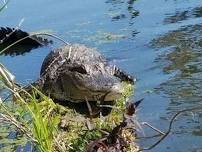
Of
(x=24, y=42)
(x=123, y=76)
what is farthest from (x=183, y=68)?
(x=24, y=42)

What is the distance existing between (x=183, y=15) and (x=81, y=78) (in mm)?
2966

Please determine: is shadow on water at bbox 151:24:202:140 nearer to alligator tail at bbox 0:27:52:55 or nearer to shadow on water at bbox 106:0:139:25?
shadow on water at bbox 106:0:139:25

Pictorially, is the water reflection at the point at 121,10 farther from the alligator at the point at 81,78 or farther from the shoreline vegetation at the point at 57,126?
the shoreline vegetation at the point at 57,126

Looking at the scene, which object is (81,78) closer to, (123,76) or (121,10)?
(123,76)

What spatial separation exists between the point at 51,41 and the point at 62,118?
11.6ft

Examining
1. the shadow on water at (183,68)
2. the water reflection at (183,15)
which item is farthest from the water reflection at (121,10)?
the shadow on water at (183,68)

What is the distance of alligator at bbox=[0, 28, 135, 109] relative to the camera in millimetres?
4957


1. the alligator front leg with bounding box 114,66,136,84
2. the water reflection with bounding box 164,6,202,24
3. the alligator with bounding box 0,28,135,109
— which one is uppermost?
the water reflection with bounding box 164,6,202,24

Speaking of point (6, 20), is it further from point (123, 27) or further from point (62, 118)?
point (62, 118)

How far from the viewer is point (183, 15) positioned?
7.73m

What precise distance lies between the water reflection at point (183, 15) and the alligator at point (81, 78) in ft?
6.23

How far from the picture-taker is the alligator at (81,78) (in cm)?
496

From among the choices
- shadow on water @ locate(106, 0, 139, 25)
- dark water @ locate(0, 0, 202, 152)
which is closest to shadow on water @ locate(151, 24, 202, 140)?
dark water @ locate(0, 0, 202, 152)

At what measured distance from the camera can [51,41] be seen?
8.20 metres
